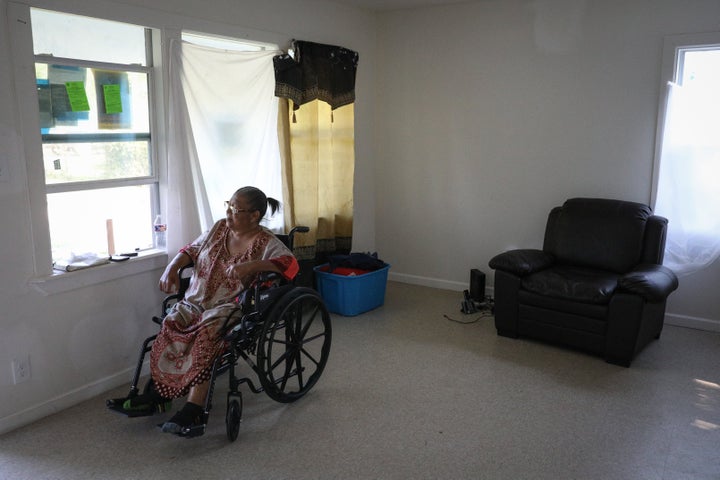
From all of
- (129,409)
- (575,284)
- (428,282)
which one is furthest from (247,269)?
(428,282)

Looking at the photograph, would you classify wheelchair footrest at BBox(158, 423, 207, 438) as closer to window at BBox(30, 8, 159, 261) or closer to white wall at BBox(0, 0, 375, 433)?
white wall at BBox(0, 0, 375, 433)

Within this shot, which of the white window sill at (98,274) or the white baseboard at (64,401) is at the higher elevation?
the white window sill at (98,274)

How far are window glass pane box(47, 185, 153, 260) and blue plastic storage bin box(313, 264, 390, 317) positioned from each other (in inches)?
54.8

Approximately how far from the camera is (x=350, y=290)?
4.43 m

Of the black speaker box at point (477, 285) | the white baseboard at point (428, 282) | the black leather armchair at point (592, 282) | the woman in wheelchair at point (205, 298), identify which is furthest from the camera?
the white baseboard at point (428, 282)

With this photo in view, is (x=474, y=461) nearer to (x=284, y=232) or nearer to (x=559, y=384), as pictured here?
(x=559, y=384)

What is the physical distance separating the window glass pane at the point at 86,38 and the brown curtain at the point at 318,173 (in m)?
1.14

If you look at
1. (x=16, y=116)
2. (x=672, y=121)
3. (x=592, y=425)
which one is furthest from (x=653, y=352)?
(x=16, y=116)

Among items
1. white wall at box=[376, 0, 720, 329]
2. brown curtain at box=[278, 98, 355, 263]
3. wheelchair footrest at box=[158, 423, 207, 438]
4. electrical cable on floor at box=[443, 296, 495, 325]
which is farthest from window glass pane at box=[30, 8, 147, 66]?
electrical cable on floor at box=[443, 296, 495, 325]

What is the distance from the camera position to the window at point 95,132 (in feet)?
9.77

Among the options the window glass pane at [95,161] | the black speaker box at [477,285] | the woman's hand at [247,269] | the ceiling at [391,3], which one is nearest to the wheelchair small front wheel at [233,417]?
the woman's hand at [247,269]

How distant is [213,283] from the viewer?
304cm

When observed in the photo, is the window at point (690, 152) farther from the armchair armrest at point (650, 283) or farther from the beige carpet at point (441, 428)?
the beige carpet at point (441, 428)

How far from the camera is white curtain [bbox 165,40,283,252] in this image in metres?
3.50
